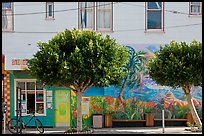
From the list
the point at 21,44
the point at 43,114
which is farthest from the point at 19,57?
the point at 43,114

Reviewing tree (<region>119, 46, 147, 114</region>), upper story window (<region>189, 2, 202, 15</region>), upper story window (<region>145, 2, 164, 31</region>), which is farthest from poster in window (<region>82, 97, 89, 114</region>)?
upper story window (<region>189, 2, 202, 15</region>)

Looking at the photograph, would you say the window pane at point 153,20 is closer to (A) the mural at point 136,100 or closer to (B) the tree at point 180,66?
(A) the mural at point 136,100

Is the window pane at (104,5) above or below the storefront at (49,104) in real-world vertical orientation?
above

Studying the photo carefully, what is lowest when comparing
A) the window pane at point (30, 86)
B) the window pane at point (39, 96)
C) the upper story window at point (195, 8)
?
the window pane at point (39, 96)

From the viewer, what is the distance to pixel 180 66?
1645cm

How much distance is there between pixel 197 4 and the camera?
22.2 m

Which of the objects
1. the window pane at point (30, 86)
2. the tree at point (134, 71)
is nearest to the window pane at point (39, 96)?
the window pane at point (30, 86)

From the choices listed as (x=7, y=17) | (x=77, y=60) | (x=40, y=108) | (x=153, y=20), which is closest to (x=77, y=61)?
(x=77, y=60)

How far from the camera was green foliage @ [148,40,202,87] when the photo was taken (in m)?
16.5

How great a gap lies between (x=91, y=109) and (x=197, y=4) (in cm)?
837

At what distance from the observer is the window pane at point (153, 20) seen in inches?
872

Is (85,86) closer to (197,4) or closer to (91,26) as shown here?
(91,26)

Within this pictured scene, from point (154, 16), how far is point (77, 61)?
8.04 m

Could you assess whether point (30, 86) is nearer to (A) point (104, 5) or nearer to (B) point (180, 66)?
(A) point (104, 5)
